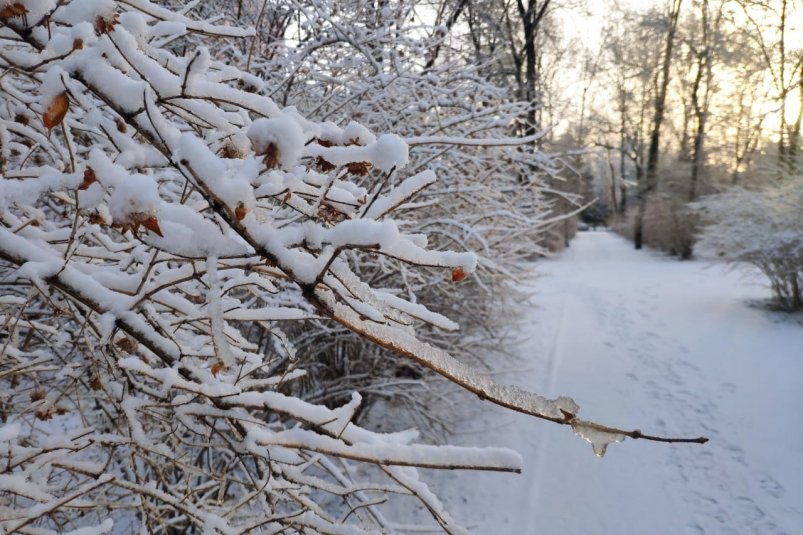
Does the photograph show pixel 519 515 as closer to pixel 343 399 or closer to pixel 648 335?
pixel 343 399

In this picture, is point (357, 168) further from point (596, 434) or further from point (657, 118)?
point (657, 118)

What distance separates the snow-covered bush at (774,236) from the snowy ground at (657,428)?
582mm

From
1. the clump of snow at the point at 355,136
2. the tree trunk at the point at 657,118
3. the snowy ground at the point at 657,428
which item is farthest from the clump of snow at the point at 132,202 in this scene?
the tree trunk at the point at 657,118

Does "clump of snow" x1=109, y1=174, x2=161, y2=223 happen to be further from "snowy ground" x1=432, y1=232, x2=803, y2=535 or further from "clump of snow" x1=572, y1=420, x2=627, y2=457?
"snowy ground" x1=432, y1=232, x2=803, y2=535

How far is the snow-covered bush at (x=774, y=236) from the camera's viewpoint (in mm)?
7703

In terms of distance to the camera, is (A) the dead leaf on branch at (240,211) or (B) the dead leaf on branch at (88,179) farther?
(B) the dead leaf on branch at (88,179)

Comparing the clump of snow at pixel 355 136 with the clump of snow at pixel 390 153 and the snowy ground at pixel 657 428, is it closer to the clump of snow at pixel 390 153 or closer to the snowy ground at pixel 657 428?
the clump of snow at pixel 390 153

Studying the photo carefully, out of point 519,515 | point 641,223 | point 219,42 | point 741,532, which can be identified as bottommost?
point 519,515

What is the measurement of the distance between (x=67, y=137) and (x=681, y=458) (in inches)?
202

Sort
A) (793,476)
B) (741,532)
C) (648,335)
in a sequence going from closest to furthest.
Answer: (741,532) → (793,476) → (648,335)

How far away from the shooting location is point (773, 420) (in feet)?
16.4

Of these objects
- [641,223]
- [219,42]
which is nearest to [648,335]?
[219,42]

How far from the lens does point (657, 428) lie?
16.8 feet

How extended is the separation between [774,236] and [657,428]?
14.7ft
